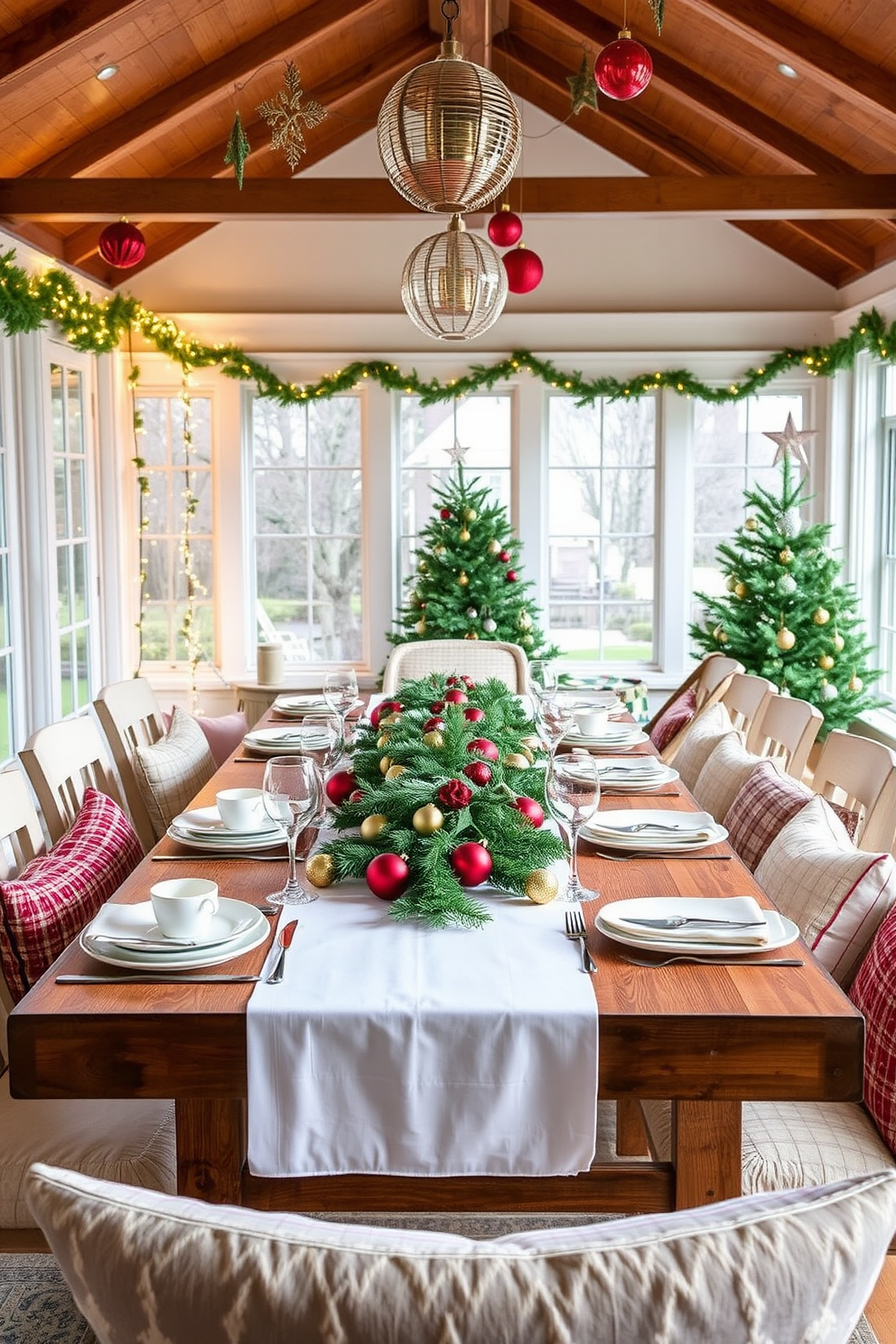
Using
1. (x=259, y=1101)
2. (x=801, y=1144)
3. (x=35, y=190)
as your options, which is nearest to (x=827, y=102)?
(x=35, y=190)

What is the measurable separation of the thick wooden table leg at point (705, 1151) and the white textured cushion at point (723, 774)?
1256mm

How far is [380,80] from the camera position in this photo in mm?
6676

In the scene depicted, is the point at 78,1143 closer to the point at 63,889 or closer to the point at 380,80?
the point at 63,889

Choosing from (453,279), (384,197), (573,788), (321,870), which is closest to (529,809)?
(573,788)

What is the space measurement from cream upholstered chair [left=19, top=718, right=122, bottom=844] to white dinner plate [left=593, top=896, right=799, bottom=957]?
1293mm

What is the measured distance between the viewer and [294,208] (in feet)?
18.0

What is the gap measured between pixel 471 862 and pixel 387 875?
0.13 m

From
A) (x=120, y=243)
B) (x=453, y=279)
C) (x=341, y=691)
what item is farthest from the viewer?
(x=120, y=243)

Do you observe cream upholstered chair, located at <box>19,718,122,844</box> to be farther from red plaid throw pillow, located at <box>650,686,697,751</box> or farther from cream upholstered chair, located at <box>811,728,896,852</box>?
red plaid throw pillow, located at <box>650,686,697,751</box>

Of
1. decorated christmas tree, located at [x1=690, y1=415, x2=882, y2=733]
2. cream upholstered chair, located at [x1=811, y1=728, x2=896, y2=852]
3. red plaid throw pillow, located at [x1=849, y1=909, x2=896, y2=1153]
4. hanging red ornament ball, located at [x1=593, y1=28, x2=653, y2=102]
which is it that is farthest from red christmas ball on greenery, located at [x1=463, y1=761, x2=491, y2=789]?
decorated christmas tree, located at [x1=690, y1=415, x2=882, y2=733]

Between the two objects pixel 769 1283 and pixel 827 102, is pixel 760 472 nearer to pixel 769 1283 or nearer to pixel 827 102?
pixel 827 102

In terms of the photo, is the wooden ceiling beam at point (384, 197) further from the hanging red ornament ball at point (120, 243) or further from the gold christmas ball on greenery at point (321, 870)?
the gold christmas ball on greenery at point (321, 870)

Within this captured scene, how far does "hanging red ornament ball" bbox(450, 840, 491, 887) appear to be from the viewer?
1921 mm

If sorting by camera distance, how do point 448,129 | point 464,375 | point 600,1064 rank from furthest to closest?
point 464,375 < point 448,129 < point 600,1064
